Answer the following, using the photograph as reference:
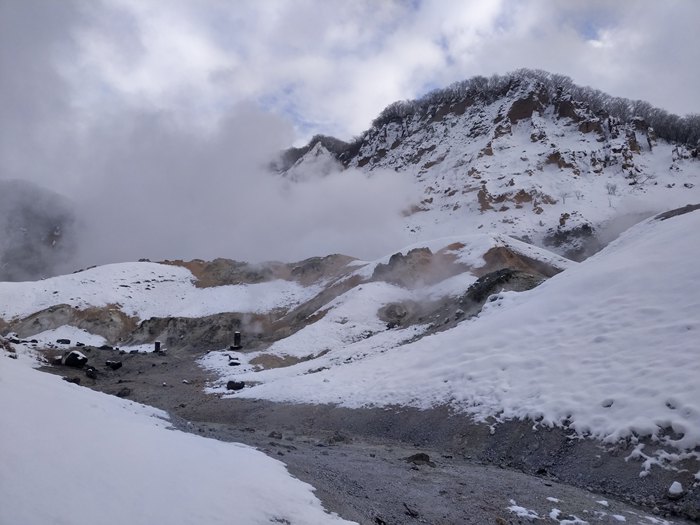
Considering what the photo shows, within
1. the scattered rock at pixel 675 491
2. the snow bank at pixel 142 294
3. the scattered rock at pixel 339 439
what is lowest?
the scattered rock at pixel 339 439

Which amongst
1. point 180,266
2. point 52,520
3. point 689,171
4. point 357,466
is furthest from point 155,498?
point 689,171

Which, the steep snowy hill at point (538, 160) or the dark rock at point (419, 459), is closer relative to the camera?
the dark rock at point (419, 459)

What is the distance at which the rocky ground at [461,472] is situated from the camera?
21.4 feet

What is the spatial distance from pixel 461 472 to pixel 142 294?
51.0 m

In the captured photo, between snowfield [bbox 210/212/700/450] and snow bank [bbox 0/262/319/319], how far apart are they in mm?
30993

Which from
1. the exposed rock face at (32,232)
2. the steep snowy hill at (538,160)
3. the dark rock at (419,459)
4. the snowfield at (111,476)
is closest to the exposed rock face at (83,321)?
the dark rock at (419,459)

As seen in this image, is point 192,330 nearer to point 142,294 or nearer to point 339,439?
point 142,294

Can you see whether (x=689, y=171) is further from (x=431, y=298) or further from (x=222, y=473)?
(x=222, y=473)

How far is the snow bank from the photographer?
48.0m

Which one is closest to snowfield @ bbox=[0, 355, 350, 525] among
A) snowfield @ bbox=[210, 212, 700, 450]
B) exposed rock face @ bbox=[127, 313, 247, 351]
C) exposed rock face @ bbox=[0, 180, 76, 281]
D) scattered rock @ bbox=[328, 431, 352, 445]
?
scattered rock @ bbox=[328, 431, 352, 445]

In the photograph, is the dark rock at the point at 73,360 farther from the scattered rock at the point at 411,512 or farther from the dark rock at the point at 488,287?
the scattered rock at the point at 411,512

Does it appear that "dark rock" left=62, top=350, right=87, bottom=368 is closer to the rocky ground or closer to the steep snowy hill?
the rocky ground

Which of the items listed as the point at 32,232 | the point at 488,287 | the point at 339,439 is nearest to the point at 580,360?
the point at 339,439

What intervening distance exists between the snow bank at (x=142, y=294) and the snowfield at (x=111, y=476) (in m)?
42.6
